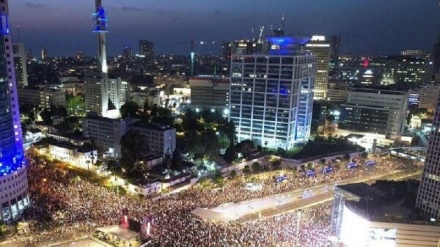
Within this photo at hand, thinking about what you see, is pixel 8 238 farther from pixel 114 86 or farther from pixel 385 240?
pixel 114 86

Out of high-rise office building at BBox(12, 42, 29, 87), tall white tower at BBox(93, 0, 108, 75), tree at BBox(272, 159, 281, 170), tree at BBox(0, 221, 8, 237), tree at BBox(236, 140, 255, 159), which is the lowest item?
tree at BBox(0, 221, 8, 237)

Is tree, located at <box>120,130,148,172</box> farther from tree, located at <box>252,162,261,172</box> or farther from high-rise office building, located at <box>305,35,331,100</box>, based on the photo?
high-rise office building, located at <box>305,35,331,100</box>

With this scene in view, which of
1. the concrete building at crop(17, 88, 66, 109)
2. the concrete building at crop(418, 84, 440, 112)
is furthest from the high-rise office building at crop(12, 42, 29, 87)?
the concrete building at crop(418, 84, 440, 112)

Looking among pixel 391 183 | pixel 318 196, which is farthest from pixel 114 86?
pixel 391 183

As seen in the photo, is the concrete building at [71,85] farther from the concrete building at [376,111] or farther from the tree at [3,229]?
the tree at [3,229]

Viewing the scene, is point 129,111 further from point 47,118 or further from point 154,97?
point 154,97

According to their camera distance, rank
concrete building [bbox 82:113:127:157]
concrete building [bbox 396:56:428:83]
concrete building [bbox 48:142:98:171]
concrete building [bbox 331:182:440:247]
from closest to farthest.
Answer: concrete building [bbox 331:182:440:247], concrete building [bbox 48:142:98:171], concrete building [bbox 82:113:127:157], concrete building [bbox 396:56:428:83]
